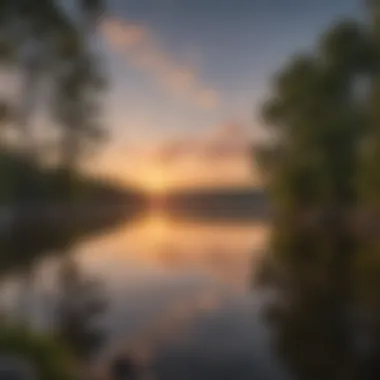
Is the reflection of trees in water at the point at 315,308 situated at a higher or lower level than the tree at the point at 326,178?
lower

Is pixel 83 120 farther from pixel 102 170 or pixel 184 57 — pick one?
pixel 184 57

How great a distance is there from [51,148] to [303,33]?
620 millimetres

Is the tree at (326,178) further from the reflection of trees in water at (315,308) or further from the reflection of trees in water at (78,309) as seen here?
the reflection of trees in water at (78,309)

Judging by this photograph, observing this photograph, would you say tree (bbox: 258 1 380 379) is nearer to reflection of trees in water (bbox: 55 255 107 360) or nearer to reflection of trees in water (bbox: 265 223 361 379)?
reflection of trees in water (bbox: 265 223 361 379)

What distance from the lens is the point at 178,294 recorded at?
1.07 meters

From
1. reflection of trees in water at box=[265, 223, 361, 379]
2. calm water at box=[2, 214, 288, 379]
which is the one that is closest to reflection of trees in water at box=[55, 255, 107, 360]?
calm water at box=[2, 214, 288, 379]

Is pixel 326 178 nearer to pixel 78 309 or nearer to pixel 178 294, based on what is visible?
pixel 178 294

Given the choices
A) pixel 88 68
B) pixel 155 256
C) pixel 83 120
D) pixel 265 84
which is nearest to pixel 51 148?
pixel 83 120

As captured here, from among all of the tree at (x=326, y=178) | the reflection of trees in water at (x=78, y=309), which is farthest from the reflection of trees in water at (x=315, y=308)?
the reflection of trees in water at (x=78, y=309)

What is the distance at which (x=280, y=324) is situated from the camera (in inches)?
42.3

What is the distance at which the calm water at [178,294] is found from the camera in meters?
1.01

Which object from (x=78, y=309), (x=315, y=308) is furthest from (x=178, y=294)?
(x=315, y=308)

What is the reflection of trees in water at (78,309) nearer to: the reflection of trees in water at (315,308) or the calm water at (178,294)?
the calm water at (178,294)

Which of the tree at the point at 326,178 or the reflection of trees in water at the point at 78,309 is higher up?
the tree at the point at 326,178
